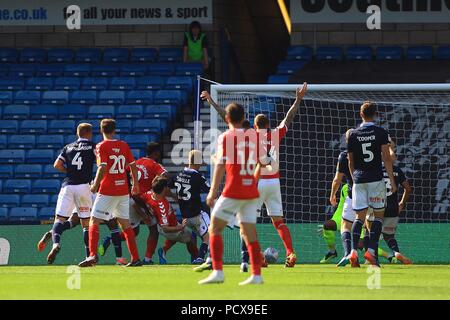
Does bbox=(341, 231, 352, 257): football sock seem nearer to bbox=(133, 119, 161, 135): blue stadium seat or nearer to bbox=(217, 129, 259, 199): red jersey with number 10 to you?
bbox=(217, 129, 259, 199): red jersey with number 10

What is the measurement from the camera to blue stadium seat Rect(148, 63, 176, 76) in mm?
25573

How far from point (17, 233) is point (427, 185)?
6516 millimetres

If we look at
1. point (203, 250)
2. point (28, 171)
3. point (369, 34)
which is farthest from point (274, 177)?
point (369, 34)

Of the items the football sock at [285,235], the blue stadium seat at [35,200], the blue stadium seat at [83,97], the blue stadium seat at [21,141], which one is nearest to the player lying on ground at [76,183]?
the football sock at [285,235]

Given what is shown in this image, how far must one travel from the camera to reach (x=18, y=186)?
76.8ft

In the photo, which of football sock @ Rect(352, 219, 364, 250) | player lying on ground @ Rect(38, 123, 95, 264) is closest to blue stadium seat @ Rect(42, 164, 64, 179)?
player lying on ground @ Rect(38, 123, 95, 264)

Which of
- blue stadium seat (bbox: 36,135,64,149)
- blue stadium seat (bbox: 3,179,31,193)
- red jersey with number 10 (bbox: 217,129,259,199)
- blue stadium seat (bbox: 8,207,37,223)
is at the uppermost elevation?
blue stadium seat (bbox: 36,135,64,149)

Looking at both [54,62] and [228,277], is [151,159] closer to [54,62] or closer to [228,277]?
[228,277]

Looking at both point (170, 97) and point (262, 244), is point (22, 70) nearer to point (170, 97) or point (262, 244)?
point (170, 97)

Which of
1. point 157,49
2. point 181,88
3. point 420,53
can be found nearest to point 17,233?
point 181,88

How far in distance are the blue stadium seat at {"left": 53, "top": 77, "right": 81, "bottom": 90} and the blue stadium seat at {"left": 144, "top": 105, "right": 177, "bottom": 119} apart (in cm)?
178

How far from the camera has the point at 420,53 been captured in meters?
25.6

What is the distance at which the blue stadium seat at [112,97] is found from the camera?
24.8m

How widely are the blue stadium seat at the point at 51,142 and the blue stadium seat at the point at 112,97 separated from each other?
1264 millimetres
